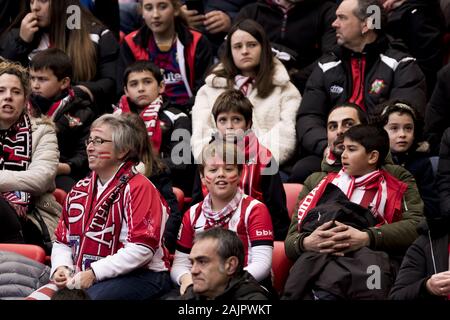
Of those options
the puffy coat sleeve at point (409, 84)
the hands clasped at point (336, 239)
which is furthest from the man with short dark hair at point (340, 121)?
the hands clasped at point (336, 239)

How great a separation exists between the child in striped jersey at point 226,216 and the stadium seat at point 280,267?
250 mm

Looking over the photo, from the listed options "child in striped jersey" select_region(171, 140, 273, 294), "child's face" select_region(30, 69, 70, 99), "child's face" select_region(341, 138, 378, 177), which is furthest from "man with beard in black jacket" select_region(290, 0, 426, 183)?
"child's face" select_region(30, 69, 70, 99)

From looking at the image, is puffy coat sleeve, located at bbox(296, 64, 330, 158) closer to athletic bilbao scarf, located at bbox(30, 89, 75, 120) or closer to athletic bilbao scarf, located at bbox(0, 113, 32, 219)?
athletic bilbao scarf, located at bbox(30, 89, 75, 120)

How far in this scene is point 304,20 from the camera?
860 cm

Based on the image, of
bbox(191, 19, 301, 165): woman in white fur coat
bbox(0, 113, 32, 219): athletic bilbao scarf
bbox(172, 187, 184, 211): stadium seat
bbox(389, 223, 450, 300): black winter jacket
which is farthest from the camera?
bbox(191, 19, 301, 165): woman in white fur coat

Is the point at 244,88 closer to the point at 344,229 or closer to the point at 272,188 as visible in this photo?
the point at 272,188

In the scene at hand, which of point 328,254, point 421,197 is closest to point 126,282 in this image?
point 328,254

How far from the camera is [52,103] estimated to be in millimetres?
7855

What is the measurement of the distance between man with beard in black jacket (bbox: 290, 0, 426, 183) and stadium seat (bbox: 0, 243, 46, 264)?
1958mm

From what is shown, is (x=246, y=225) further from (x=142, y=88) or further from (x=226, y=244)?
(x=142, y=88)

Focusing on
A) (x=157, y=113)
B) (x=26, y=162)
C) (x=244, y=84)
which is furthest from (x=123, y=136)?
(x=244, y=84)

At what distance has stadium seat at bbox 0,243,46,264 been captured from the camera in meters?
6.35
